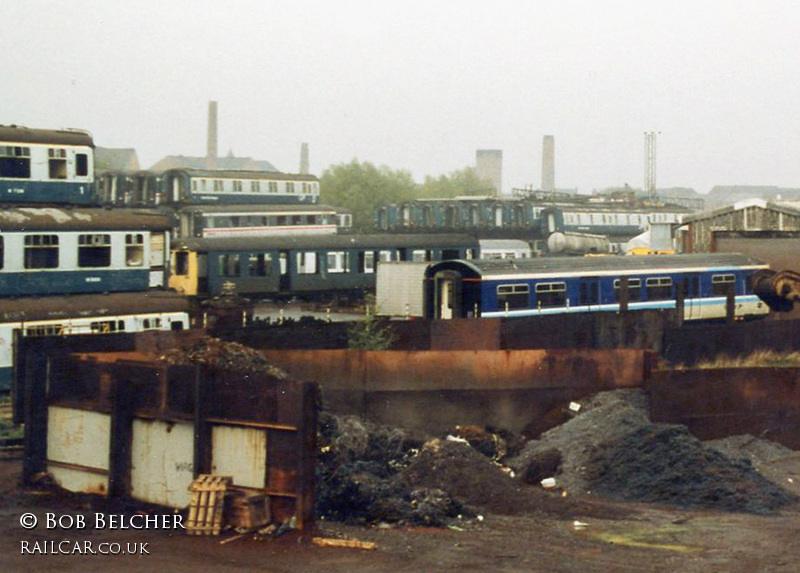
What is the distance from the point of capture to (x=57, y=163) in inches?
1225

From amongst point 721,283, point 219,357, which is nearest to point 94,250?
point 219,357

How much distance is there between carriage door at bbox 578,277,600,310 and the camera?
1320 inches

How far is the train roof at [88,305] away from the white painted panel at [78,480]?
9641 millimetres

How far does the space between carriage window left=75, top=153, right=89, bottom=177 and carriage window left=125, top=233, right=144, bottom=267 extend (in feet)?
8.26

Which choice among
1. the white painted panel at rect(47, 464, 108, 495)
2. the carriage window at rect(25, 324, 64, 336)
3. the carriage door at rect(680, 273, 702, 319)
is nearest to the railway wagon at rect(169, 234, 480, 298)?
Answer: the carriage door at rect(680, 273, 702, 319)

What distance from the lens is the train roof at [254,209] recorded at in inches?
2417

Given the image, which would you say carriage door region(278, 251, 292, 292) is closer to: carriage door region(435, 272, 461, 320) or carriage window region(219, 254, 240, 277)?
carriage window region(219, 254, 240, 277)

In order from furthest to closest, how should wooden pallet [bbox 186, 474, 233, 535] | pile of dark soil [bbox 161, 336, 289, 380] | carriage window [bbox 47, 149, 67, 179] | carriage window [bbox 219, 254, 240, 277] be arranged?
carriage window [bbox 219, 254, 240, 277], carriage window [bbox 47, 149, 67, 179], pile of dark soil [bbox 161, 336, 289, 380], wooden pallet [bbox 186, 474, 233, 535]

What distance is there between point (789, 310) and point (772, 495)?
21244mm

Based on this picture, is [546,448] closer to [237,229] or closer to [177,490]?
[177,490]

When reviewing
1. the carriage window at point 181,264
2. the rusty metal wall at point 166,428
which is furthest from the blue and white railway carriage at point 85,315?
the carriage window at point 181,264

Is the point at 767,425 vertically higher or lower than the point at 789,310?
lower

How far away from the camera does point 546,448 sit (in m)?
19.5

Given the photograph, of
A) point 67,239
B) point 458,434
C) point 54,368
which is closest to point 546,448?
point 458,434
